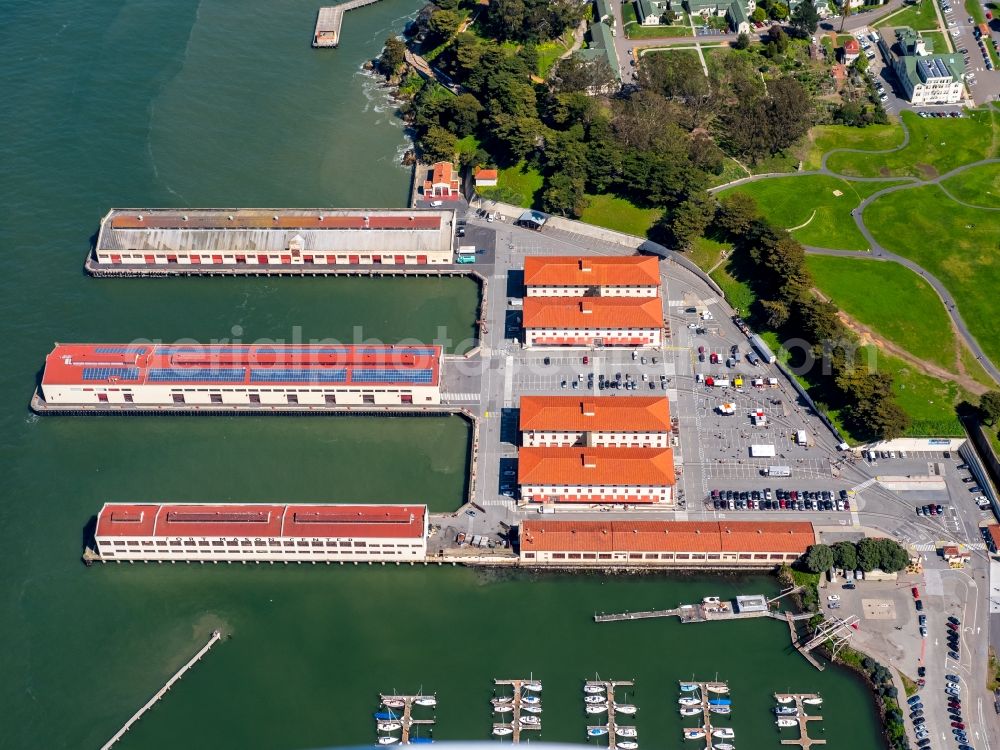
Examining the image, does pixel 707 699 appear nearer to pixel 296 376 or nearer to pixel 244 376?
pixel 296 376

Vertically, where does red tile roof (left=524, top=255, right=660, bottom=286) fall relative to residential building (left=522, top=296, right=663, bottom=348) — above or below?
above

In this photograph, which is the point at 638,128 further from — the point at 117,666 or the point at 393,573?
the point at 117,666

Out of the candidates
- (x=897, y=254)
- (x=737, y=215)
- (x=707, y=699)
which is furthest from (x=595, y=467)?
(x=897, y=254)

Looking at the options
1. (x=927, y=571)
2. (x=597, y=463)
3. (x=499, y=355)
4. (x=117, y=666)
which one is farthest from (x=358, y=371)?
(x=927, y=571)

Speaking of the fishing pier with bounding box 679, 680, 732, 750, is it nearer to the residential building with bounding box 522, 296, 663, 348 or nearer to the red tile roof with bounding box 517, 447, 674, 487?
the red tile roof with bounding box 517, 447, 674, 487

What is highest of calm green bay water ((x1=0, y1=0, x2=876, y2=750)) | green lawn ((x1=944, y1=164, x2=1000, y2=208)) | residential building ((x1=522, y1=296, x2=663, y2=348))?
green lawn ((x1=944, y1=164, x2=1000, y2=208))

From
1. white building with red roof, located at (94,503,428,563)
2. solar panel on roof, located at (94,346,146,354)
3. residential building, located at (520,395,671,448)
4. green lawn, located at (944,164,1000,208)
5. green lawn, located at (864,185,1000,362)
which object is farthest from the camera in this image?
green lawn, located at (944,164,1000,208)

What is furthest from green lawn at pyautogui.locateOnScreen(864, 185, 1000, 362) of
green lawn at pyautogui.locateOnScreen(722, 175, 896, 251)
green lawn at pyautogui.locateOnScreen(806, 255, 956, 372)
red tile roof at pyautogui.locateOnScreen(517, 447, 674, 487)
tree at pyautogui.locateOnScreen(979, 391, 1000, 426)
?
red tile roof at pyautogui.locateOnScreen(517, 447, 674, 487)
